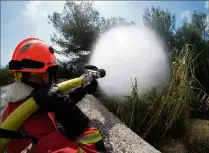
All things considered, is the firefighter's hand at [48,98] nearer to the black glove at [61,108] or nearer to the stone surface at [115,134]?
the black glove at [61,108]

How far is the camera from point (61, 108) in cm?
224

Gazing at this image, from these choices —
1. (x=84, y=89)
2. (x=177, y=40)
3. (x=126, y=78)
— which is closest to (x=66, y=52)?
(x=177, y=40)

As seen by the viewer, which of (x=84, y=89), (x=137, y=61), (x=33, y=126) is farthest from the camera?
(x=137, y=61)

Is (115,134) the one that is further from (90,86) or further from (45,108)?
(45,108)

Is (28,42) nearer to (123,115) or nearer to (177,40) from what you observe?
(123,115)

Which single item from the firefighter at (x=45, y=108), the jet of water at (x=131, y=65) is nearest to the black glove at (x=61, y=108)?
the firefighter at (x=45, y=108)

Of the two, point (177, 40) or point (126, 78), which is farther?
point (177, 40)

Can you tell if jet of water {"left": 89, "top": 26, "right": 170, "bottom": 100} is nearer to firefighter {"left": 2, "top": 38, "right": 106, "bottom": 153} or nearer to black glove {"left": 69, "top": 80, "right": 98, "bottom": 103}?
black glove {"left": 69, "top": 80, "right": 98, "bottom": 103}

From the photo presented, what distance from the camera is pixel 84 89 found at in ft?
10.6

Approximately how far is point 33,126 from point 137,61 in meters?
2.96

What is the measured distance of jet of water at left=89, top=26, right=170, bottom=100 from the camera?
4715mm

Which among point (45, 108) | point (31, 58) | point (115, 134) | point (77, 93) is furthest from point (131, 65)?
point (45, 108)

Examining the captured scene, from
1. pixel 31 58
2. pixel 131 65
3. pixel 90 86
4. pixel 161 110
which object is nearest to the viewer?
pixel 31 58

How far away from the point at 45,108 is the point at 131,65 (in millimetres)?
2866
